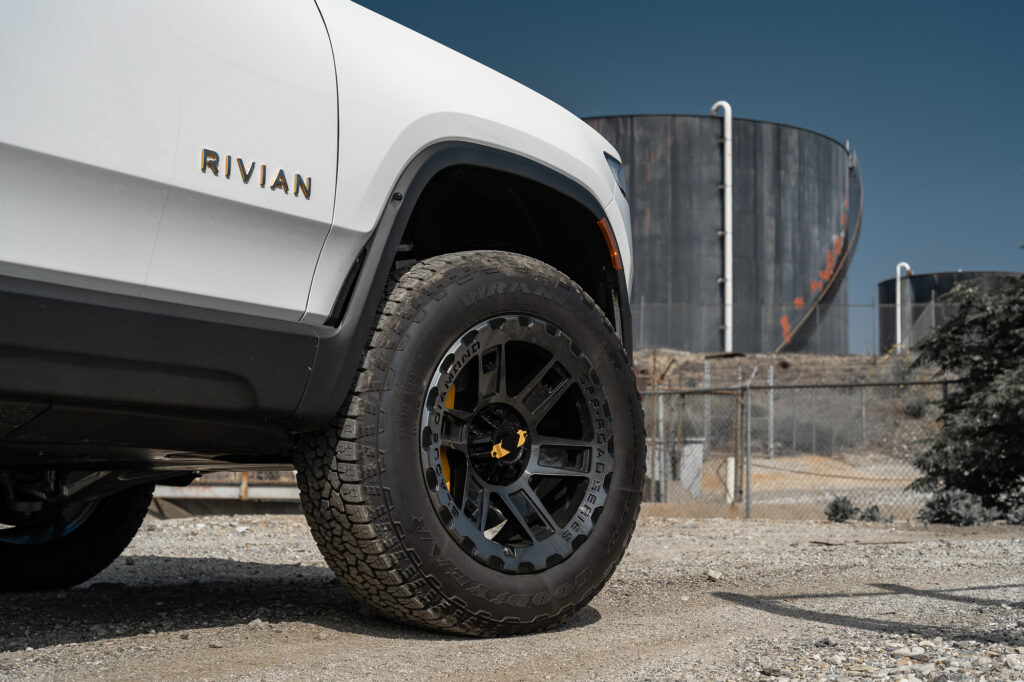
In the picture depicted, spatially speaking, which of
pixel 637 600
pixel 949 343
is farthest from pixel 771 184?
pixel 637 600

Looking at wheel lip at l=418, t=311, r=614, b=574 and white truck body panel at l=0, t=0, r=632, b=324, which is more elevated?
white truck body panel at l=0, t=0, r=632, b=324

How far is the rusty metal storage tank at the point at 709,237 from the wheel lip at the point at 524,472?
27020 mm

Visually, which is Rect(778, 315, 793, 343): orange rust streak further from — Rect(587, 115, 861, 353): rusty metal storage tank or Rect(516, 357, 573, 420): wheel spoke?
Rect(516, 357, 573, 420): wheel spoke

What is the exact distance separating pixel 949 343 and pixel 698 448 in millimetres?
5264

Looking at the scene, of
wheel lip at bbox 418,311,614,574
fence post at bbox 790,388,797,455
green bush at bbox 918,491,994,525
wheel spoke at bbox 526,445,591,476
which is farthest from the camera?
fence post at bbox 790,388,797,455

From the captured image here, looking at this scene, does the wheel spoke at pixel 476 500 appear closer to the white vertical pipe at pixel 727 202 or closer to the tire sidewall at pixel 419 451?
the tire sidewall at pixel 419 451

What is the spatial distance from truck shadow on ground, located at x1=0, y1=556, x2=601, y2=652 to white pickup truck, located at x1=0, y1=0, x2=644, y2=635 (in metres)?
0.37

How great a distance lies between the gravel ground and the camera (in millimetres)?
2201

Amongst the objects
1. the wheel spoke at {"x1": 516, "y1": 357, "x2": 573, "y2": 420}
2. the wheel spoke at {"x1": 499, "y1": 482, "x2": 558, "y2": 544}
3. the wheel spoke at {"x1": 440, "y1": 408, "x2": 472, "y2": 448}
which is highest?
the wheel spoke at {"x1": 516, "y1": 357, "x2": 573, "y2": 420}

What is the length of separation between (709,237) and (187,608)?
29.3 metres

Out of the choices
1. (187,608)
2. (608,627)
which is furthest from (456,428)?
(187,608)

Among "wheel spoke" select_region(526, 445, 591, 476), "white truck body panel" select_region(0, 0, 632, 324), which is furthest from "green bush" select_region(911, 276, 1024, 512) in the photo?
"white truck body panel" select_region(0, 0, 632, 324)

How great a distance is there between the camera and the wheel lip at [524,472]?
2.46 metres

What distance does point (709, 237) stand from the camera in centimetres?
3112
